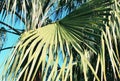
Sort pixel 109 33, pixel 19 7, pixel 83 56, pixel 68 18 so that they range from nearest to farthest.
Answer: pixel 83 56 → pixel 109 33 → pixel 68 18 → pixel 19 7

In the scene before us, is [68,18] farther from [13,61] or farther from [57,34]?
[13,61]

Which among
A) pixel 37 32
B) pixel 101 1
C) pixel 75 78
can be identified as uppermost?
pixel 101 1

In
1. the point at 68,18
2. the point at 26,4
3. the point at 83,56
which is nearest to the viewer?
the point at 83,56

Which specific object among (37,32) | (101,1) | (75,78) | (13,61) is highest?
(101,1)

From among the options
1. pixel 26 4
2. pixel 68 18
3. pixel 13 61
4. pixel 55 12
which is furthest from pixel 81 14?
pixel 55 12

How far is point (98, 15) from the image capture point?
332 centimetres

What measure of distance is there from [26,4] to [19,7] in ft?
1.33

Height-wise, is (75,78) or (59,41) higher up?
(59,41)

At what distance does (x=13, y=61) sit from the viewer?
328 cm

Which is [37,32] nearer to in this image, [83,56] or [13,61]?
[13,61]

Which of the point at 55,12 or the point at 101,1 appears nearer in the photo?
the point at 101,1

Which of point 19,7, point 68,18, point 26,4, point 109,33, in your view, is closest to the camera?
point 109,33

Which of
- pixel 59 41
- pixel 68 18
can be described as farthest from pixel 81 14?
pixel 59 41

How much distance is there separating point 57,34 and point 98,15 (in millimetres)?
395
